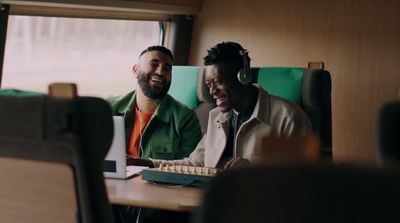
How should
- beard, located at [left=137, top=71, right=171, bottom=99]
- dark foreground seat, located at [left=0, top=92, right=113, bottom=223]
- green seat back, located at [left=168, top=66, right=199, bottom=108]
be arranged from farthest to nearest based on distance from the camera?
green seat back, located at [left=168, top=66, right=199, bottom=108], beard, located at [left=137, top=71, right=171, bottom=99], dark foreground seat, located at [left=0, top=92, right=113, bottom=223]

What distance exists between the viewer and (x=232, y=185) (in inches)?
35.0

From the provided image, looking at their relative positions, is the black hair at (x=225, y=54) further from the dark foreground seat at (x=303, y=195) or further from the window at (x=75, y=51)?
the dark foreground seat at (x=303, y=195)

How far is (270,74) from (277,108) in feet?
1.98

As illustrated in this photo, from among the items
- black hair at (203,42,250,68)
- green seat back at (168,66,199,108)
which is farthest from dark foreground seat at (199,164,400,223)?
green seat back at (168,66,199,108)

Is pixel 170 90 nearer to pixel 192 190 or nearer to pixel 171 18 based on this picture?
pixel 171 18

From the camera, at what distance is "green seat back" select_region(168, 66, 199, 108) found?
3.61 meters

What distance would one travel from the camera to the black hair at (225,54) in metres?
2.96

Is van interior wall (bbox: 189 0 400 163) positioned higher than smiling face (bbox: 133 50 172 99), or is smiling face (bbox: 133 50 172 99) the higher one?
van interior wall (bbox: 189 0 400 163)

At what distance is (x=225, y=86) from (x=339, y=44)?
154 centimetres

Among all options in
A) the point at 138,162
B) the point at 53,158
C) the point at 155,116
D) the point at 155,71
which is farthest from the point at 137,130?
the point at 53,158

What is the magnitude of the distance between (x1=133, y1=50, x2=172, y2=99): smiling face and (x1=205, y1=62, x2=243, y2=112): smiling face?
1.37ft

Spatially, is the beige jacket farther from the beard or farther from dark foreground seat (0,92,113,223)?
dark foreground seat (0,92,113,223)

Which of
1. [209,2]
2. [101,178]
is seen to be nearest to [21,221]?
[101,178]

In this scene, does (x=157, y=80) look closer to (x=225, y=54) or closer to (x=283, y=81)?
(x=225, y=54)
